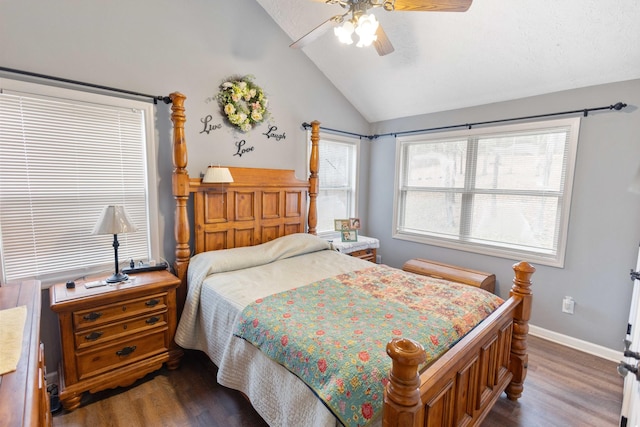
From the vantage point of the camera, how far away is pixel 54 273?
84.9 inches

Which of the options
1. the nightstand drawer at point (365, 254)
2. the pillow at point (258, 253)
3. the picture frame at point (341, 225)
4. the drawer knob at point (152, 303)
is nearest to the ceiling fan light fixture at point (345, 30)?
the pillow at point (258, 253)

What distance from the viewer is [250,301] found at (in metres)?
1.88

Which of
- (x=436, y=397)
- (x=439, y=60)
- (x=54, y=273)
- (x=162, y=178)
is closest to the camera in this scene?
(x=436, y=397)

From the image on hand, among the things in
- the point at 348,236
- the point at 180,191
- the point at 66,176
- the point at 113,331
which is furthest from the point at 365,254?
the point at 66,176

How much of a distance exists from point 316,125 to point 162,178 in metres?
1.67

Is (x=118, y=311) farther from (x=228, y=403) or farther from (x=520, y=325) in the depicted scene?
(x=520, y=325)

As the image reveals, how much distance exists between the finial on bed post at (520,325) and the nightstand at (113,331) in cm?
238

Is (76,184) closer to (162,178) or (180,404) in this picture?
(162,178)

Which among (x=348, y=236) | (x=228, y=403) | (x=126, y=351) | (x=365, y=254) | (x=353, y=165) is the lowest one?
(x=228, y=403)

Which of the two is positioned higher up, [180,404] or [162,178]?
[162,178]

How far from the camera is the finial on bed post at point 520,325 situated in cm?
199

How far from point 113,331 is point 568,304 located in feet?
12.4

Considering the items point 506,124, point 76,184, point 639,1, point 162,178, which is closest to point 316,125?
point 162,178

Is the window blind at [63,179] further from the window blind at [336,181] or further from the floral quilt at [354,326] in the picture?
the window blind at [336,181]
